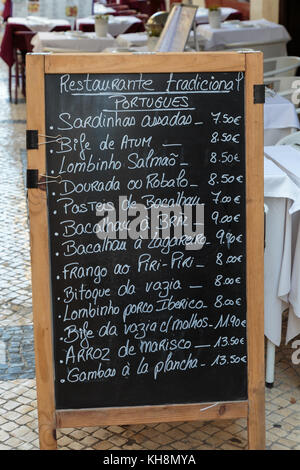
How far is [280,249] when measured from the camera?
137 inches

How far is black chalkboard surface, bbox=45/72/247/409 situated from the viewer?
2.86 meters

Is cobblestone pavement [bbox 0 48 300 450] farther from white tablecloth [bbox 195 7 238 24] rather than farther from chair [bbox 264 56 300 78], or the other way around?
white tablecloth [bbox 195 7 238 24]

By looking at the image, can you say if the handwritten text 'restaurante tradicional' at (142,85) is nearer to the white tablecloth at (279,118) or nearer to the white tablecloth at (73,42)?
the white tablecloth at (279,118)

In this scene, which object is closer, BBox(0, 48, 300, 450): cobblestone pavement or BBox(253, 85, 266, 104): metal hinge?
BBox(253, 85, 266, 104): metal hinge

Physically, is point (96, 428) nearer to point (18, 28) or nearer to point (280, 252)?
point (280, 252)

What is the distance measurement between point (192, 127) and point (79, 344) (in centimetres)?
89

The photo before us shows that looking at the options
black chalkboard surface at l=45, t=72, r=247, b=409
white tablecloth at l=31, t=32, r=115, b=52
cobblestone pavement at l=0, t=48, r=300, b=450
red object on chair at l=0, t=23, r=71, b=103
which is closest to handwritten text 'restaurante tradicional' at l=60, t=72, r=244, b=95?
black chalkboard surface at l=45, t=72, r=247, b=409

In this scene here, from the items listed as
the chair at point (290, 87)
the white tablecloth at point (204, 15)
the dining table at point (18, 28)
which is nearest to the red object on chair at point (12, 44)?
the dining table at point (18, 28)

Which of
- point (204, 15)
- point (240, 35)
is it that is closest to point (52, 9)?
point (204, 15)

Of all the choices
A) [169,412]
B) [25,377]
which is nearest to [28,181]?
[169,412]

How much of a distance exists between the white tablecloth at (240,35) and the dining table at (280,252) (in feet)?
18.4

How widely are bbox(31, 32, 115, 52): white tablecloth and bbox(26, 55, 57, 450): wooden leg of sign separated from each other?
18.9 ft

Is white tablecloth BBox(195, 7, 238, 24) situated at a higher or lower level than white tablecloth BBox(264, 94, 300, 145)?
lower
